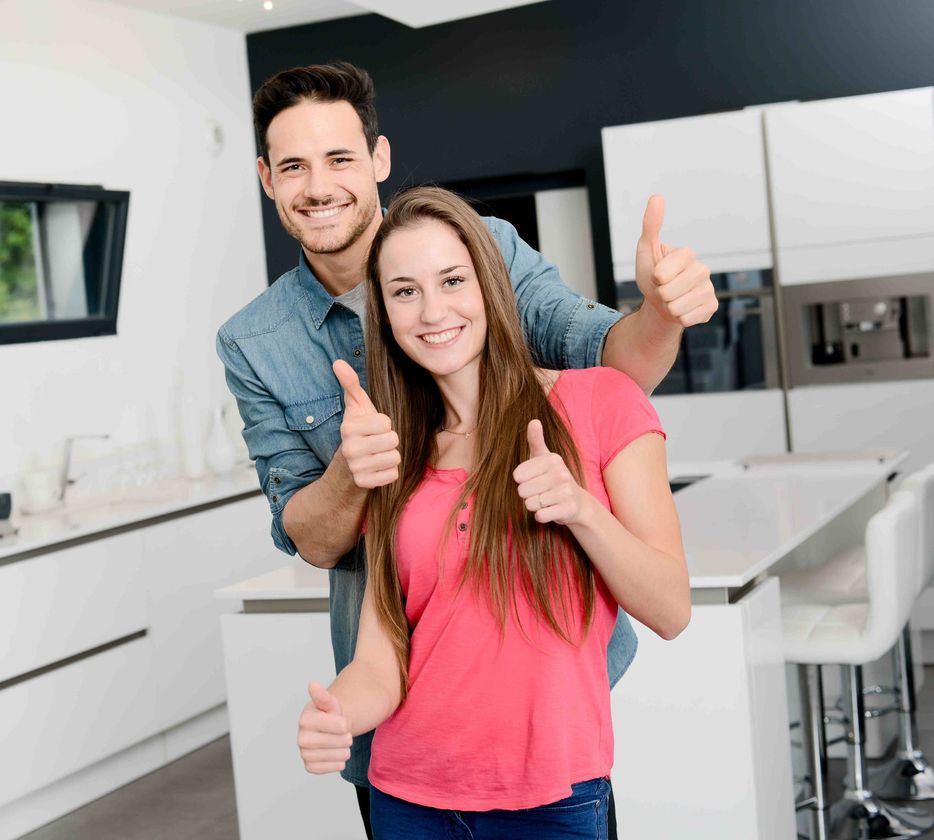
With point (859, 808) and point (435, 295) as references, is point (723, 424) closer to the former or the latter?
Answer: point (859, 808)

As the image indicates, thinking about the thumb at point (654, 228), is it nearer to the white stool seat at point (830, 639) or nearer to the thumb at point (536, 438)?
the thumb at point (536, 438)

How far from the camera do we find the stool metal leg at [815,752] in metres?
3.13

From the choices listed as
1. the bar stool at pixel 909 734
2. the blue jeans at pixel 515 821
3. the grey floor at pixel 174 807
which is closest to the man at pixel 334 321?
the blue jeans at pixel 515 821

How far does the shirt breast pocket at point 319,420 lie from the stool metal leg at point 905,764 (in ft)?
7.90

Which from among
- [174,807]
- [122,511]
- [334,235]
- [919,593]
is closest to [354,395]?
[334,235]

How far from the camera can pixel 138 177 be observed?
548cm

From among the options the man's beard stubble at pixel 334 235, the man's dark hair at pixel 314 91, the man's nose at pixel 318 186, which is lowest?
the man's beard stubble at pixel 334 235

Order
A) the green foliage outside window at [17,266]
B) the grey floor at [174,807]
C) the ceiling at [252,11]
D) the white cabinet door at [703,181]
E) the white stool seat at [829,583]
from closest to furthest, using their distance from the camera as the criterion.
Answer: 1. the white stool seat at [829,583]
2. the grey floor at [174,807]
3. the green foliage outside window at [17,266]
4. the white cabinet door at [703,181]
5. the ceiling at [252,11]

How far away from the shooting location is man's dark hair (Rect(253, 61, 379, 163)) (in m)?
1.76

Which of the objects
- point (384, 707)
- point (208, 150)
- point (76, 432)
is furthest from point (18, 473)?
point (384, 707)

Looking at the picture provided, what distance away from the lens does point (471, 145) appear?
20.0 feet

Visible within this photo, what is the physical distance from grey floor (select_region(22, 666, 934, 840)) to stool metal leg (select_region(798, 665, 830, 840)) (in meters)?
0.56

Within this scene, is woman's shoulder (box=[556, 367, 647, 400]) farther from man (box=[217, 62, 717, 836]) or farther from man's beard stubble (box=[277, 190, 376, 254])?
man's beard stubble (box=[277, 190, 376, 254])

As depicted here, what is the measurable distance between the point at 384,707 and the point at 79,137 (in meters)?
4.11
